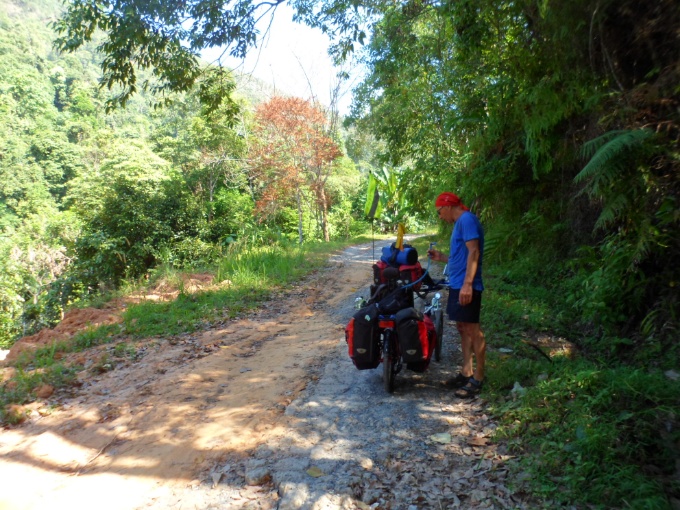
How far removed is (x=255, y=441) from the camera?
152 inches

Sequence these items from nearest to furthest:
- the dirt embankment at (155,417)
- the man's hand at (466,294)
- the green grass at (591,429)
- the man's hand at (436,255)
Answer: the green grass at (591,429)
the dirt embankment at (155,417)
the man's hand at (466,294)
the man's hand at (436,255)

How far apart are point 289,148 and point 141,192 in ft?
28.0

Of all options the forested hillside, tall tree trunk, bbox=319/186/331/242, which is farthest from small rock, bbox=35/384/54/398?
tall tree trunk, bbox=319/186/331/242

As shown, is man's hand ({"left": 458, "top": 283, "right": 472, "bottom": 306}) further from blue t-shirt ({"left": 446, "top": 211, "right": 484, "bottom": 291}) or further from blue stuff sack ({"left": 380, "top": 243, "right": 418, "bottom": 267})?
blue stuff sack ({"left": 380, "top": 243, "right": 418, "bottom": 267})

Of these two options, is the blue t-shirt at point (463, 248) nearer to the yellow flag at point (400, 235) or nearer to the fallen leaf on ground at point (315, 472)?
the yellow flag at point (400, 235)

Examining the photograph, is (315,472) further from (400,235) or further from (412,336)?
(400,235)

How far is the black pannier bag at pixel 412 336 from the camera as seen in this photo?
4223 mm

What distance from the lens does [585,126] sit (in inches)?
253

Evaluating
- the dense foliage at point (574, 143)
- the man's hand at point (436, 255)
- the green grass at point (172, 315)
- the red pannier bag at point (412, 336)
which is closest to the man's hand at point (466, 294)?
the red pannier bag at point (412, 336)

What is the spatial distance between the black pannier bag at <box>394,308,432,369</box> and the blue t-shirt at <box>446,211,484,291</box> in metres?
0.52

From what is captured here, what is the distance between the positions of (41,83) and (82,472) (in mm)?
50908

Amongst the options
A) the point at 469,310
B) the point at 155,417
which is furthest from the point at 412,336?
the point at 155,417

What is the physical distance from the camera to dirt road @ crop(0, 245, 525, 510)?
3172 mm

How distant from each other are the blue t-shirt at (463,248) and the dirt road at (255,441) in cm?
110
